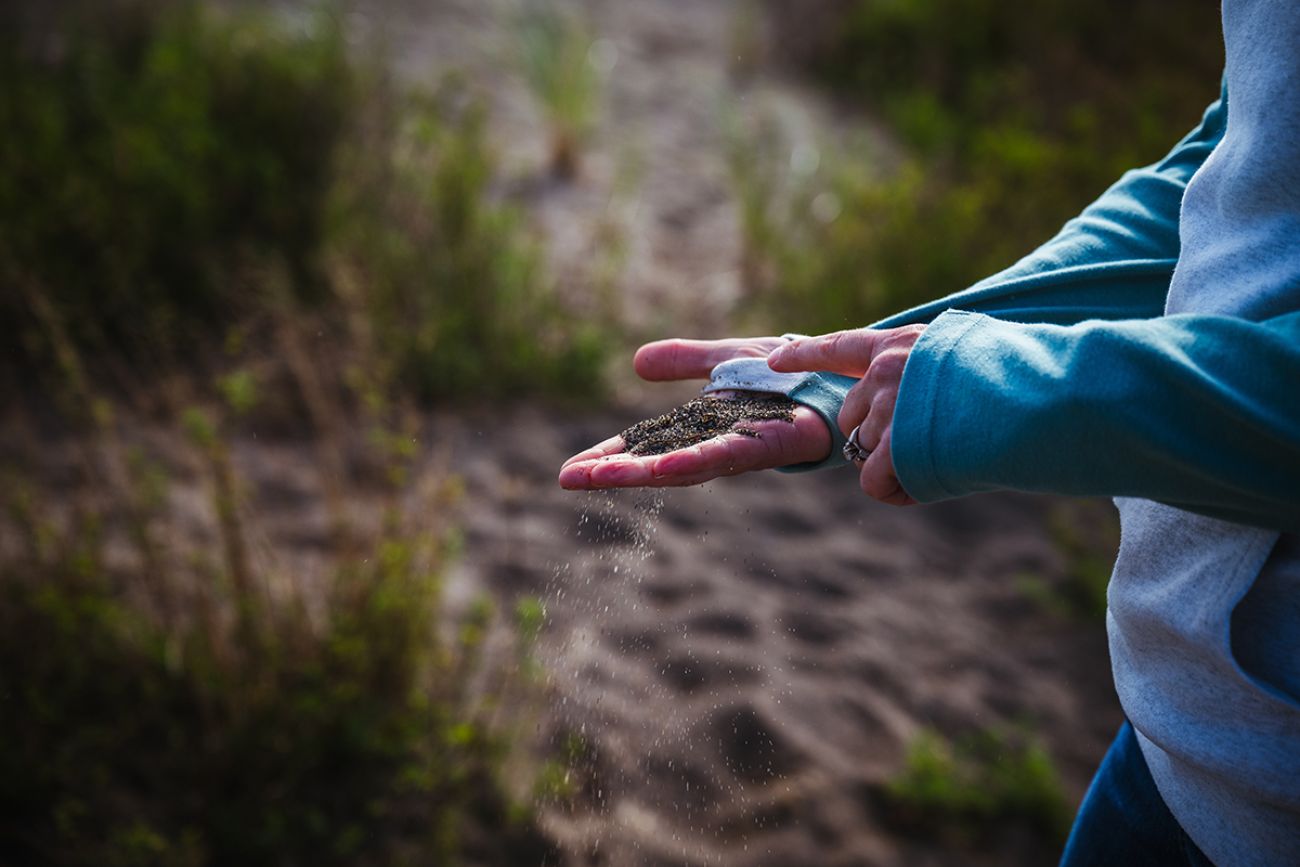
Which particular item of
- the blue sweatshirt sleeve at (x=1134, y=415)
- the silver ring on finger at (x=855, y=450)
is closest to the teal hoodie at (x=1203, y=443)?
the blue sweatshirt sleeve at (x=1134, y=415)

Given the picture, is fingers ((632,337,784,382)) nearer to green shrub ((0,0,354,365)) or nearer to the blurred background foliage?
green shrub ((0,0,354,365))

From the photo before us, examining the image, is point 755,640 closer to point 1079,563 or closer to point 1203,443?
point 1079,563

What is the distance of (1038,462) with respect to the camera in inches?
36.6

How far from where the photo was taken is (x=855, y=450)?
1.18 meters

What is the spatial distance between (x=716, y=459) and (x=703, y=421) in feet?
0.65

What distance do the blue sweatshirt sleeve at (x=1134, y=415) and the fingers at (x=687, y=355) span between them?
539 millimetres

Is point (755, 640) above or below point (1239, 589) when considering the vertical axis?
below

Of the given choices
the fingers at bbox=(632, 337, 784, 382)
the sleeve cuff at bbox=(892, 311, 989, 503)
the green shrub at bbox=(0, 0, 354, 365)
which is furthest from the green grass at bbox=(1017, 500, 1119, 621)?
the green shrub at bbox=(0, 0, 354, 365)

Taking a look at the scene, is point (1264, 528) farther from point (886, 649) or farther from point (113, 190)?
point (113, 190)

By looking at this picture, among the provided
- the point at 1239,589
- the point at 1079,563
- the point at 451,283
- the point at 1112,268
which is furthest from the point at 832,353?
the point at 451,283

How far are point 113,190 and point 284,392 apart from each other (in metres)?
0.97

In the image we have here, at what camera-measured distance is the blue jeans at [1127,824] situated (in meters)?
1.15

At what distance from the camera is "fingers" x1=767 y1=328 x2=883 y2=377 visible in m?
1.18

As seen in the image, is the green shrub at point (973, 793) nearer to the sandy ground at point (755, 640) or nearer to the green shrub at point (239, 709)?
the sandy ground at point (755, 640)
